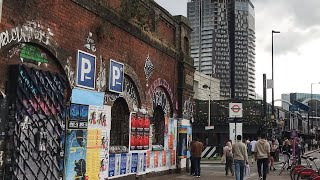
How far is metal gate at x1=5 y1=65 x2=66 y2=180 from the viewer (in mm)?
9266

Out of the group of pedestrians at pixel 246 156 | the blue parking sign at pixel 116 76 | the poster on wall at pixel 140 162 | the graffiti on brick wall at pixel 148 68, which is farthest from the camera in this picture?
the graffiti on brick wall at pixel 148 68

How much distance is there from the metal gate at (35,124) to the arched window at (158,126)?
7.37m

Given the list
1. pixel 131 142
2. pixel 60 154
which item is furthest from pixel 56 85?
pixel 131 142

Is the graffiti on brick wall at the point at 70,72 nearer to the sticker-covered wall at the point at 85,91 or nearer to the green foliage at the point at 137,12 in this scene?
the sticker-covered wall at the point at 85,91

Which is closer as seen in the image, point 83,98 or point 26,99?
point 26,99

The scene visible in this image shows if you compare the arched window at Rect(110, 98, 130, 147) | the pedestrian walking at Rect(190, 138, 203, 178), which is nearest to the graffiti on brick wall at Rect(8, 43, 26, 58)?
the arched window at Rect(110, 98, 130, 147)

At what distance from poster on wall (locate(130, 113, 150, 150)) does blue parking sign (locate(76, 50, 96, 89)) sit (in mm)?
3118

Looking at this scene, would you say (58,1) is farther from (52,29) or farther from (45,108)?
(45,108)

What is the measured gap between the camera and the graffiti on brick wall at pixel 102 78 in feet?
42.2

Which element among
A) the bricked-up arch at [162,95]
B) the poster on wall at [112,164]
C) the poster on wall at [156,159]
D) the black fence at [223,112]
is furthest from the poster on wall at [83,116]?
the black fence at [223,112]

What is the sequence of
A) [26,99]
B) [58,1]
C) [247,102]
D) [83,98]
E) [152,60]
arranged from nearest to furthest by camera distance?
1. [26,99]
2. [58,1]
3. [83,98]
4. [152,60]
5. [247,102]

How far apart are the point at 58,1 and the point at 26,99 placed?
2.83 m

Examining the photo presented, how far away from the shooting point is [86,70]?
12.2 metres

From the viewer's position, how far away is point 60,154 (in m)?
10.9
